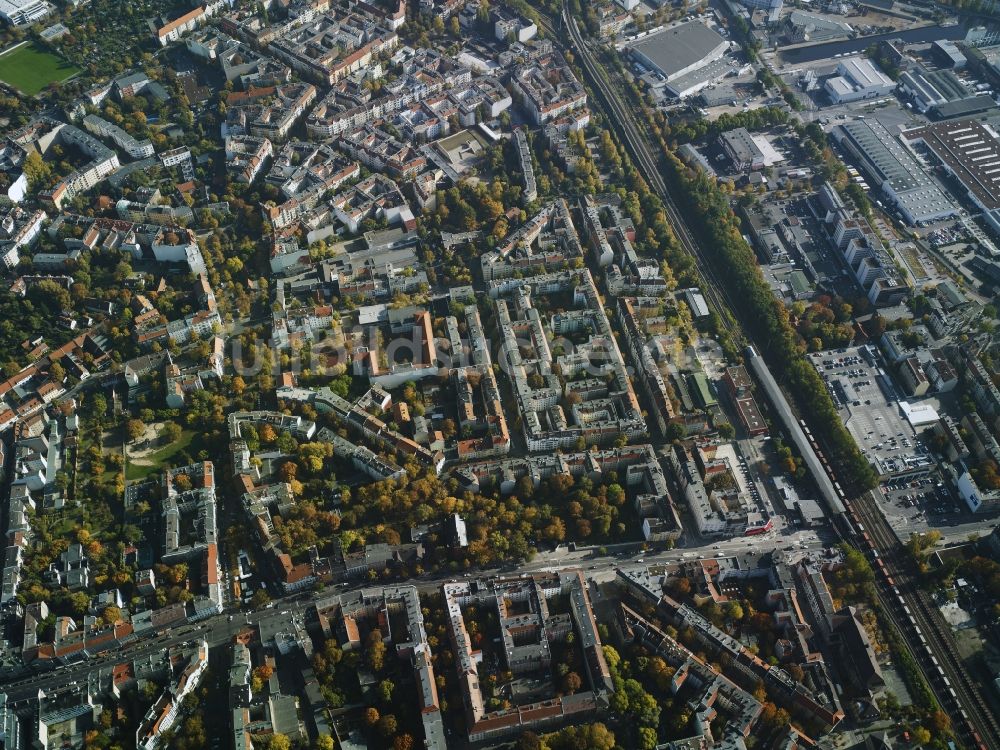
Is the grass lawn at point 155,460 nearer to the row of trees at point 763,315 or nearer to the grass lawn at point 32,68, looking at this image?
the row of trees at point 763,315

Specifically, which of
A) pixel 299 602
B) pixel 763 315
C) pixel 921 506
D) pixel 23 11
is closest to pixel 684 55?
pixel 763 315

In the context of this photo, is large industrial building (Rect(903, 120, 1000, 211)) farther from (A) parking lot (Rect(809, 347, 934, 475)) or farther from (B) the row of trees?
(A) parking lot (Rect(809, 347, 934, 475))

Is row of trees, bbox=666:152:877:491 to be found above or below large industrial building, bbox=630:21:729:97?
below

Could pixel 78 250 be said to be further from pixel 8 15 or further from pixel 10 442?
pixel 8 15

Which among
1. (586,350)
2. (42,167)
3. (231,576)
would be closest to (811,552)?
(586,350)

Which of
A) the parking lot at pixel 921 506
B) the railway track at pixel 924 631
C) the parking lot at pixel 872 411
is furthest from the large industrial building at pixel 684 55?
the parking lot at pixel 921 506

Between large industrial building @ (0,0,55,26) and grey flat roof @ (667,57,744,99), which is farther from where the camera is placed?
large industrial building @ (0,0,55,26)

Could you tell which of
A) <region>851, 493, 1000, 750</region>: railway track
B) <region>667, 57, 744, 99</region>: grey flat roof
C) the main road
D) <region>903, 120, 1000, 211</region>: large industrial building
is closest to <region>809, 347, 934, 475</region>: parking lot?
<region>851, 493, 1000, 750</region>: railway track
